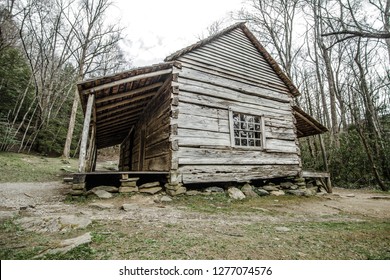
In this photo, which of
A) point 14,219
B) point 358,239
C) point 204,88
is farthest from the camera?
point 204,88

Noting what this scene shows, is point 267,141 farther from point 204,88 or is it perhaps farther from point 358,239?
point 358,239

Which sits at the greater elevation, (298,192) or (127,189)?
(127,189)

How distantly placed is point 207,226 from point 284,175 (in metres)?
5.56

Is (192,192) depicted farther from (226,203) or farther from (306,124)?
(306,124)

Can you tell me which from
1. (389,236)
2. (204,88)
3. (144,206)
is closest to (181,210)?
(144,206)

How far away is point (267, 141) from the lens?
7.92 metres

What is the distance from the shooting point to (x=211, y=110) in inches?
275

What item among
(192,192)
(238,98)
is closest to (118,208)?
(192,192)

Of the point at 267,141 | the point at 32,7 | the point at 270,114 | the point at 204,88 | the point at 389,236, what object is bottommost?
the point at 389,236

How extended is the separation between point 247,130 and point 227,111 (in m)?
1.02

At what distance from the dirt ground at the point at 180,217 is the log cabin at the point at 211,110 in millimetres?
1090

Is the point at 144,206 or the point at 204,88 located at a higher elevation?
the point at 204,88

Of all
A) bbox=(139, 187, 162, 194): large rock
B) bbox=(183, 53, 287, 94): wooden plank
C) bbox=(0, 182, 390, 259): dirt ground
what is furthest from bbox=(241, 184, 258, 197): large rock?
bbox=(183, 53, 287, 94): wooden plank

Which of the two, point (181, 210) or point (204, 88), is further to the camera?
point (204, 88)
